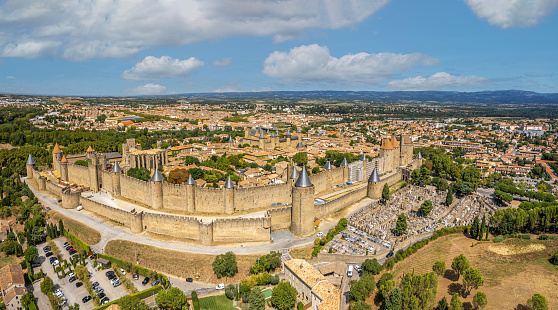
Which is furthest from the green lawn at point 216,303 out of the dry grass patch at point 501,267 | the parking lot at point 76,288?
the dry grass patch at point 501,267

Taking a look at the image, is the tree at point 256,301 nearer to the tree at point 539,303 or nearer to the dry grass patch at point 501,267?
the dry grass patch at point 501,267

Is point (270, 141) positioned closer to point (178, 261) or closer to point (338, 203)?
point (338, 203)

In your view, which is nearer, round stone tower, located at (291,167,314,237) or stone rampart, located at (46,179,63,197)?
round stone tower, located at (291,167,314,237)

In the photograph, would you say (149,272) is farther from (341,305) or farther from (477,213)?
(477,213)

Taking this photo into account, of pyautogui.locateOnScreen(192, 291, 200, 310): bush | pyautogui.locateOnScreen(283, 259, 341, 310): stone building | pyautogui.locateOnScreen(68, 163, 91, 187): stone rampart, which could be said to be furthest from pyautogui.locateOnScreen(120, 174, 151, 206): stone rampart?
pyautogui.locateOnScreen(283, 259, 341, 310): stone building

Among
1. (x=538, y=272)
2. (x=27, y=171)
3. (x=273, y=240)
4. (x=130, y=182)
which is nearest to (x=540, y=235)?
(x=538, y=272)

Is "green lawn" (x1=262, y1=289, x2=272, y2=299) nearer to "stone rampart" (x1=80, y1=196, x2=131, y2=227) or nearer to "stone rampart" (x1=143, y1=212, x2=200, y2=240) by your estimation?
"stone rampart" (x1=143, y1=212, x2=200, y2=240)

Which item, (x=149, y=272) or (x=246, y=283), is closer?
(x=246, y=283)

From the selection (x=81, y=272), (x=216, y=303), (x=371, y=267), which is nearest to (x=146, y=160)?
(x=81, y=272)
